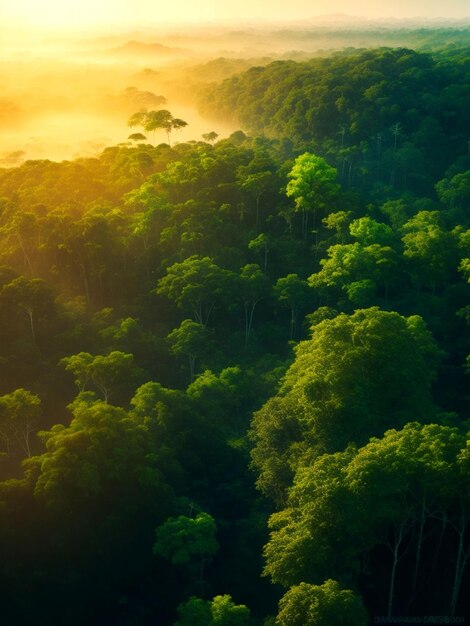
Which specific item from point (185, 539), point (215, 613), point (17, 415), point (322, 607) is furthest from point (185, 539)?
point (17, 415)

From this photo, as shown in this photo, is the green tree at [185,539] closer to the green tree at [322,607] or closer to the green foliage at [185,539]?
the green foliage at [185,539]

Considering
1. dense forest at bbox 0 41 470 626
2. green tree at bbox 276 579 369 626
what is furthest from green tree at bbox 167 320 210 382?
green tree at bbox 276 579 369 626

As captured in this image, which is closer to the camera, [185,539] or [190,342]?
[185,539]

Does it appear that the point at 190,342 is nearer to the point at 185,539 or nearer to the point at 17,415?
the point at 17,415

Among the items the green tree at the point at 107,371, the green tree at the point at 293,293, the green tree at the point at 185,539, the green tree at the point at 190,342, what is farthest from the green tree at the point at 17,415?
the green tree at the point at 293,293

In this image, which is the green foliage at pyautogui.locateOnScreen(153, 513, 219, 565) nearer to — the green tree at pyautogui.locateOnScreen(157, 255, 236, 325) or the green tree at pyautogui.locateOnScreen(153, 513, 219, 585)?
the green tree at pyautogui.locateOnScreen(153, 513, 219, 585)

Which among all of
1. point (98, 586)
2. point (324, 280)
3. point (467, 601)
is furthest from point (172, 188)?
point (467, 601)

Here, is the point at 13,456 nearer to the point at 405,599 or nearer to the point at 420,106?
the point at 405,599

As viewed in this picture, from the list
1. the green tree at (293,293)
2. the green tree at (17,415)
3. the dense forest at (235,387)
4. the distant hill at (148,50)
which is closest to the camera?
the dense forest at (235,387)
